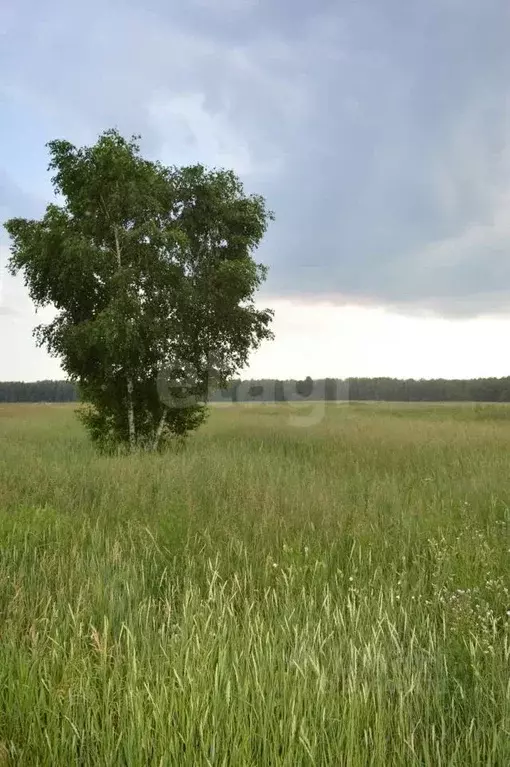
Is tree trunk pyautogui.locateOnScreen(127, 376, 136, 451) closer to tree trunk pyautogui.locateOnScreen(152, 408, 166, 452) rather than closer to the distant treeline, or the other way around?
tree trunk pyautogui.locateOnScreen(152, 408, 166, 452)

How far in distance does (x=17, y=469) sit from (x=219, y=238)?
10491 mm

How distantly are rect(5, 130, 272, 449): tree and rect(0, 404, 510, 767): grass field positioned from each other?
7422 millimetres

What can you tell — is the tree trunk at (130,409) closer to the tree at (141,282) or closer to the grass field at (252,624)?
the tree at (141,282)

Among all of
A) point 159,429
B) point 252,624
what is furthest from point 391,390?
point 252,624

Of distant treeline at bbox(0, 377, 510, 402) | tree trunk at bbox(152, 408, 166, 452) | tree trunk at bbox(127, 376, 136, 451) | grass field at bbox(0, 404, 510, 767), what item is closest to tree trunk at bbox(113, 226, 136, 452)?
tree trunk at bbox(127, 376, 136, 451)

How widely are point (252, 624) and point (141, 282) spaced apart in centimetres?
1318

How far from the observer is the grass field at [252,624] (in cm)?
239

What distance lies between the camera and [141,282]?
50.9 ft

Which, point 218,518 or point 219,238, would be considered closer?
point 218,518

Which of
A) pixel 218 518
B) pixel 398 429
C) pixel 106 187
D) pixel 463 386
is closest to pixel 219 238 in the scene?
pixel 106 187

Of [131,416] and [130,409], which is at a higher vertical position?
[130,409]

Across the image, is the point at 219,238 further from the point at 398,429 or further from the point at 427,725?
the point at 427,725

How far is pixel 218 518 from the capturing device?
6.42 metres

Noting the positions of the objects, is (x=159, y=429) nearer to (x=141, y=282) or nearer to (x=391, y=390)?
(x=141, y=282)
